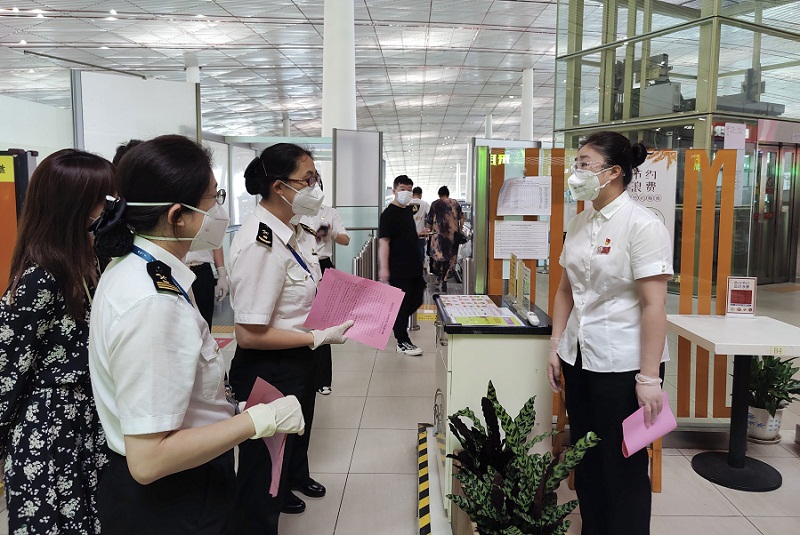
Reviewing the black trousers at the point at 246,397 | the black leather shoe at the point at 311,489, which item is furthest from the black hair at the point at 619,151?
the black leather shoe at the point at 311,489

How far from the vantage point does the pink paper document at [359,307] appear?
2048 millimetres

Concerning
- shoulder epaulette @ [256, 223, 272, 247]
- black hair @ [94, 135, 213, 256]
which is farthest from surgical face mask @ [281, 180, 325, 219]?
black hair @ [94, 135, 213, 256]

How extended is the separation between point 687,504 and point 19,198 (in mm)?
3696

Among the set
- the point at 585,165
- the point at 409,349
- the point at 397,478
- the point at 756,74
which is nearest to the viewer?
the point at 585,165

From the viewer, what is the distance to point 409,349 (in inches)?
197

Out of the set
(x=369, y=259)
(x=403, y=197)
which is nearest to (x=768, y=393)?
(x=403, y=197)

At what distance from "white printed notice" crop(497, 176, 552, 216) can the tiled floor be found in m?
0.98

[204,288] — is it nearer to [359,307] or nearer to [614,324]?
[359,307]

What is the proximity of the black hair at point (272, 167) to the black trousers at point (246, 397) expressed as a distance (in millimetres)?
589

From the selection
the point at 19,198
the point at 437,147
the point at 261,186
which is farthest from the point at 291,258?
the point at 437,147

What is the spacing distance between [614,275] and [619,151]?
434 millimetres

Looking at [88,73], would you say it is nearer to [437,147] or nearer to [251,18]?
[251,18]

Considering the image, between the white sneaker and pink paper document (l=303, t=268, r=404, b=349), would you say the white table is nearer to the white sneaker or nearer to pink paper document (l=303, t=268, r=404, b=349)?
pink paper document (l=303, t=268, r=404, b=349)

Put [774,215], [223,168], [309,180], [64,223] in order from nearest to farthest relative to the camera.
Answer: [64,223] < [309,180] < [223,168] < [774,215]
